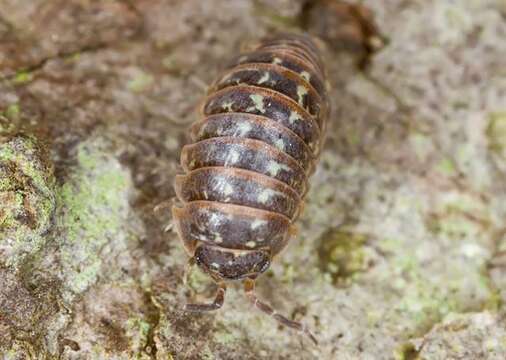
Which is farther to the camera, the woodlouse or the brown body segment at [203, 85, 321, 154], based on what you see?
the brown body segment at [203, 85, 321, 154]

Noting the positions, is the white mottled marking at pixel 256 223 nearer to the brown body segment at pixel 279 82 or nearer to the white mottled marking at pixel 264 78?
the brown body segment at pixel 279 82

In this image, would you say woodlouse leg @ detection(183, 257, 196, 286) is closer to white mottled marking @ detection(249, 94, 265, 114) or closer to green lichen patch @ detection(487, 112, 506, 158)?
white mottled marking @ detection(249, 94, 265, 114)

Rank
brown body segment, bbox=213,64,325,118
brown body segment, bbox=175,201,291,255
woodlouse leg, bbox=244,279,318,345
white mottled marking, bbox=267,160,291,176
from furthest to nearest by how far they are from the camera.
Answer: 1. brown body segment, bbox=213,64,325,118
2. woodlouse leg, bbox=244,279,318,345
3. white mottled marking, bbox=267,160,291,176
4. brown body segment, bbox=175,201,291,255

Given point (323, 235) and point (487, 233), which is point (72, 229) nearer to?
point (323, 235)

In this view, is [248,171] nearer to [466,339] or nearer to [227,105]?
[227,105]

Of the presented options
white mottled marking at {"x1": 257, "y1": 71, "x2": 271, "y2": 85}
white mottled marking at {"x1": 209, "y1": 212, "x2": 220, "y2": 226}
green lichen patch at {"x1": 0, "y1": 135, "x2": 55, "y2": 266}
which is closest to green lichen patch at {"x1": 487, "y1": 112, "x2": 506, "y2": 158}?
white mottled marking at {"x1": 257, "y1": 71, "x2": 271, "y2": 85}

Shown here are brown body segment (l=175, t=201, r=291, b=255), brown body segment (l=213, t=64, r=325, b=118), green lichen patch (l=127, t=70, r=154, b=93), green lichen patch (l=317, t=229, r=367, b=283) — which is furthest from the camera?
green lichen patch (l=127, t=70, r=154, b=93)
